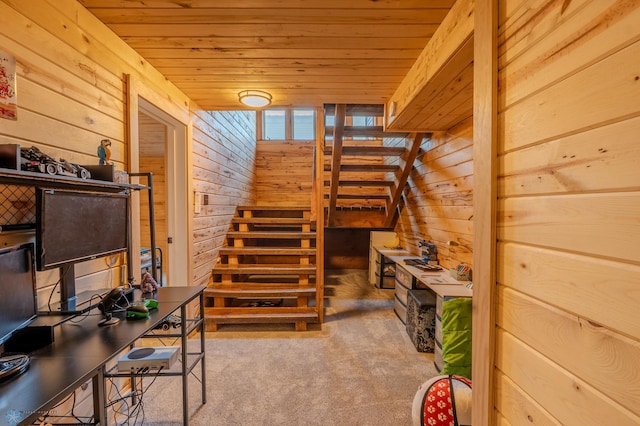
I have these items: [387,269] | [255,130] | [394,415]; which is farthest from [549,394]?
[255,130]

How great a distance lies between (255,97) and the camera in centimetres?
250

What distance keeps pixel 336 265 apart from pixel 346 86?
12.4ft

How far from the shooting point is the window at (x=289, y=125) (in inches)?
242

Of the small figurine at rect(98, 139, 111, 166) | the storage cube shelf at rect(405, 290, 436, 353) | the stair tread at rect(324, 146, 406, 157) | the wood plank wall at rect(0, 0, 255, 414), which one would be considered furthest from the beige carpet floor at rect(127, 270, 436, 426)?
the stair tread at rect(324, 146, 406, 157)

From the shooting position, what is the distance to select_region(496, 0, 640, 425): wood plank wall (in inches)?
23.9

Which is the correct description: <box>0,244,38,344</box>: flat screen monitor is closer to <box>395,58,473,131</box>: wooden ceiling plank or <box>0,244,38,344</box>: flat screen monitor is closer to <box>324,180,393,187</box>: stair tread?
<box>395,58,473,131</box>: wooden ceiling plank

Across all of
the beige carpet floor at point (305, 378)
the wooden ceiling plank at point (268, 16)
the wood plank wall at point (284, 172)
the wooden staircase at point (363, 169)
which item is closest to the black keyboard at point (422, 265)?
the beige carpet floor at point (305, 378)

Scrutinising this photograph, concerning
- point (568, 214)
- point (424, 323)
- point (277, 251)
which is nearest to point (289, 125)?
point (277, 251)

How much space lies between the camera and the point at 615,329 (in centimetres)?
62

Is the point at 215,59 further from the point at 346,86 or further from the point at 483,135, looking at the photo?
the point at 483,135

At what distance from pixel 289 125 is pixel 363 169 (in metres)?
2.97

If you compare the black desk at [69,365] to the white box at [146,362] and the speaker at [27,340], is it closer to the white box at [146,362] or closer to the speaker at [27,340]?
the speaker at [27,340]

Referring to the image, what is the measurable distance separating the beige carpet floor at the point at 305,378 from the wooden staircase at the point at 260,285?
144 mm

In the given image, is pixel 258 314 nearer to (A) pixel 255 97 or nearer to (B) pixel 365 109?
(A) pixel 255 97
